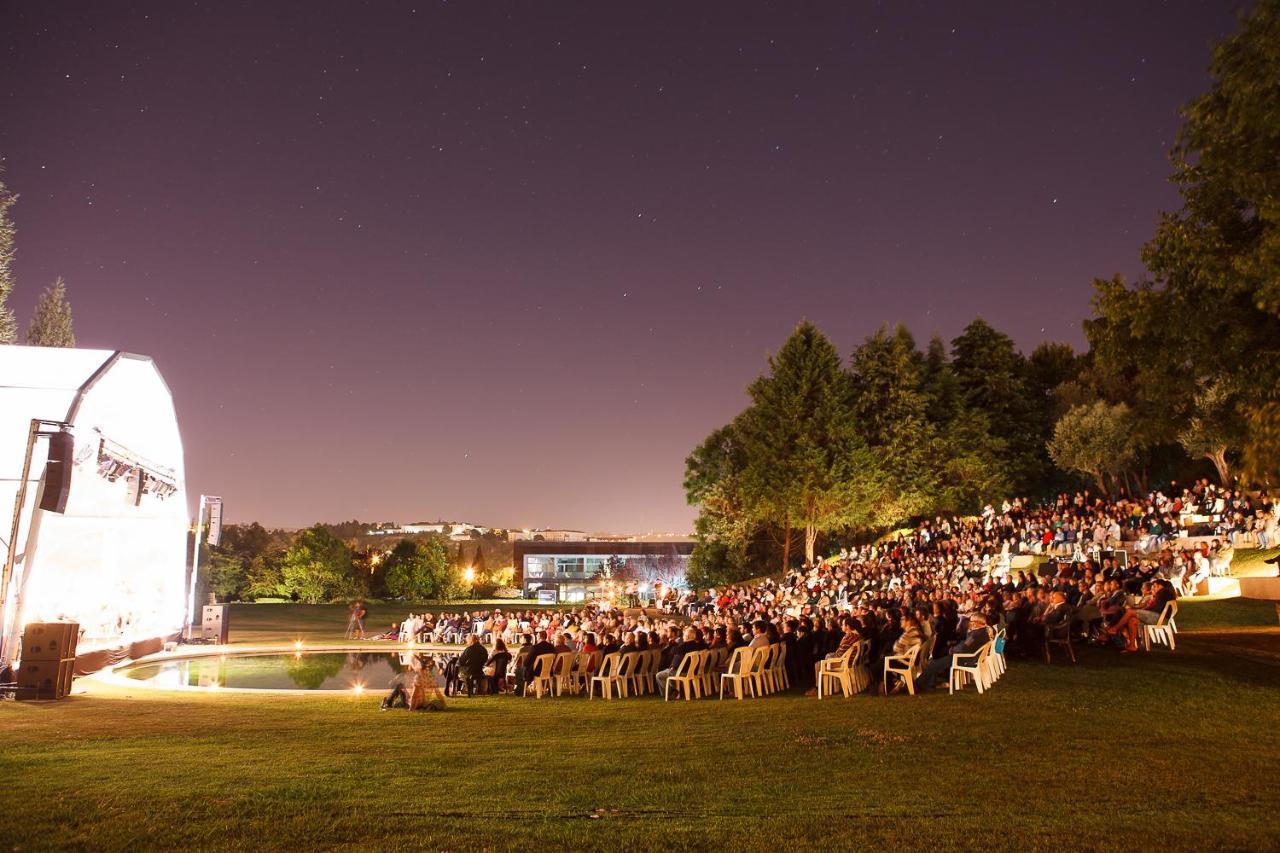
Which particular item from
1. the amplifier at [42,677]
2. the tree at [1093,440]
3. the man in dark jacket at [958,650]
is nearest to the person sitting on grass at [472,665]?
the amplifier at [42,677]

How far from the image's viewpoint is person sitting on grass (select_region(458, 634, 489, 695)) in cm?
1390

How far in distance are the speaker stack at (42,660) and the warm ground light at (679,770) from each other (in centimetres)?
53

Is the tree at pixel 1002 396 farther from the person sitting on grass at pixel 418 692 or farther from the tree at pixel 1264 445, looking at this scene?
the person sitting on grass at pixel 418 692

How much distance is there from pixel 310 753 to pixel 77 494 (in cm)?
1181

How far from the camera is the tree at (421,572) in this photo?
48.4m

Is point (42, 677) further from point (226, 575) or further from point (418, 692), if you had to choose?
point (226, 575)

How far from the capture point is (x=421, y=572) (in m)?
48.5

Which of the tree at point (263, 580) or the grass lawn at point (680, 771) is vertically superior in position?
the tree at point (263, 580)

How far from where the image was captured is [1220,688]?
10.5 m

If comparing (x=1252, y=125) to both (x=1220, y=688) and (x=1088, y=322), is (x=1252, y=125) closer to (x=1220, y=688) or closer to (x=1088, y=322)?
(x=1088, y=322)

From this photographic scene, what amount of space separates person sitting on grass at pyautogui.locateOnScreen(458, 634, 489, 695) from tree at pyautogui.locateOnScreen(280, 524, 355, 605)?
34145mm

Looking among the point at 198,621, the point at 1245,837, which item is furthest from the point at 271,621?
the point at 1245,837

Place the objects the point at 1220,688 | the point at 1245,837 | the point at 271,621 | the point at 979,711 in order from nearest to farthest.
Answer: the point at 1245,837 → the point at 979,711 → the point at 1220,688 → the point at 271,621

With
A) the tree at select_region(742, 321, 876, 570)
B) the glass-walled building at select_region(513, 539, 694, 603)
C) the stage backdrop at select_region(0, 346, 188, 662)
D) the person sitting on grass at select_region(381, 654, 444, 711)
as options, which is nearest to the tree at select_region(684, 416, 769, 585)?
the tree at select_region(742, 321, 876, 570)
